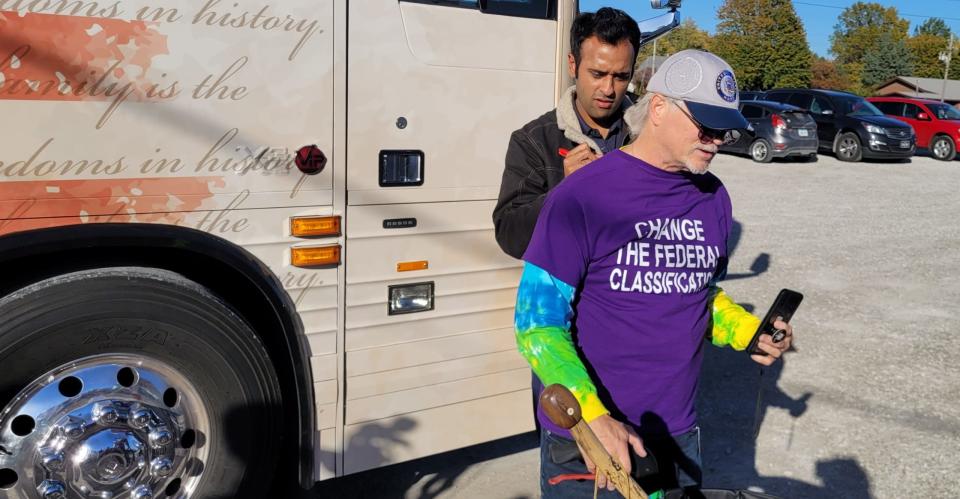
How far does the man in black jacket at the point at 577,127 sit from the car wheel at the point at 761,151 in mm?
16962

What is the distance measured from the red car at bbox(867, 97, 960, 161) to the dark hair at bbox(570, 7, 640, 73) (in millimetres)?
21771

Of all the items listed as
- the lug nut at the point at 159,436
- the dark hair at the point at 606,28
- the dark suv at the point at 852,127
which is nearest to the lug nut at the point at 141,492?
the lug nut at the point at 159,436

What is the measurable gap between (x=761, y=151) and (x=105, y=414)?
18607mm

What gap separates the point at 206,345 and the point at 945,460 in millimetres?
3917

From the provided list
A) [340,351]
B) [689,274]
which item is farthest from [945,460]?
[340,351]

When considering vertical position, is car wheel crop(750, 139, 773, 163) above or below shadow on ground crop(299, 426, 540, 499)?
above

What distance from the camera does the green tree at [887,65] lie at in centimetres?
8469

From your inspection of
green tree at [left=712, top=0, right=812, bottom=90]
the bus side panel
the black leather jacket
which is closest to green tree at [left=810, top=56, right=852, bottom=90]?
green tree at [left=712, top=0, right=812, bottom=90]

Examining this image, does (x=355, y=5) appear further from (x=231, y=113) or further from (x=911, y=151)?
(x=911, y=151)

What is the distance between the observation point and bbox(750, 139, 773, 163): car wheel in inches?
755

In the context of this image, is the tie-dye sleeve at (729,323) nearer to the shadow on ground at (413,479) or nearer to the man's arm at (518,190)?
the man's arm at (518,190)

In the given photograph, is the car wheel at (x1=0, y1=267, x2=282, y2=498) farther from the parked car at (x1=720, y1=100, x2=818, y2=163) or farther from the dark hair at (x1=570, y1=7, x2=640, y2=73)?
the parked car at (x1=720, y1=100, x2=818, y2=163)

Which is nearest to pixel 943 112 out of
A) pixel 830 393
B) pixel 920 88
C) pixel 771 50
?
pixel 830 393

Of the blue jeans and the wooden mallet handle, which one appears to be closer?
the wooden mallet handle
